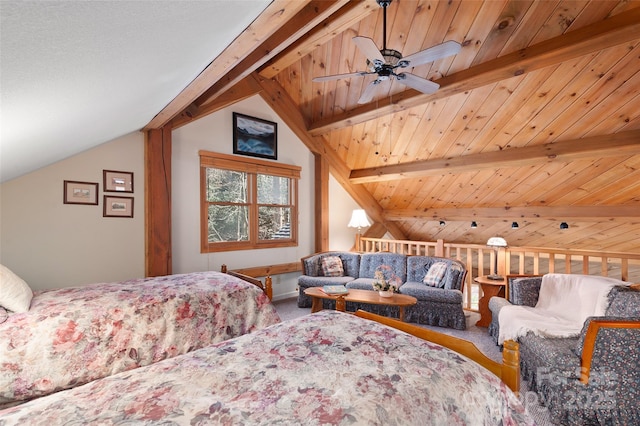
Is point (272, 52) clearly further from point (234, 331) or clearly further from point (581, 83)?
point (581, 83)

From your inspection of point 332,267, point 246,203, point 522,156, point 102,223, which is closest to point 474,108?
point 522,156

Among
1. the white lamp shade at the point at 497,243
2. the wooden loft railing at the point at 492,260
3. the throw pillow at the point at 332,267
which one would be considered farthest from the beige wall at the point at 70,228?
the white lamp shade at the point at 497,243

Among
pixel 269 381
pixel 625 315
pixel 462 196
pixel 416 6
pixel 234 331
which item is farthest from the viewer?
pixel 462 196

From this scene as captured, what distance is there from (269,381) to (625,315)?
8.27 ft

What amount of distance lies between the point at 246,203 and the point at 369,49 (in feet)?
10.2

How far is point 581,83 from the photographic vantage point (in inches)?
131

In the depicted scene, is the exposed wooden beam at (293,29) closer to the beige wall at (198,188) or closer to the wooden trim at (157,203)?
the wooden trim at (157,203)

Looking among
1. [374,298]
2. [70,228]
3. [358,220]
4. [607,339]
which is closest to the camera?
[607,339]

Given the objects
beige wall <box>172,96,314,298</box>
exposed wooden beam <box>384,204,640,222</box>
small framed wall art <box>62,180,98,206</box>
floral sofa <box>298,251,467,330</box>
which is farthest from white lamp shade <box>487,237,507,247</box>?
small framed wall art <box>62,180,98,206</box>

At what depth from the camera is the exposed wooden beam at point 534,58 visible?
103 inches

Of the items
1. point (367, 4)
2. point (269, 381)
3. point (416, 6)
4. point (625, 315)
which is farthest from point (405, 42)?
point (269, 381)

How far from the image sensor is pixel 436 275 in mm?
4184

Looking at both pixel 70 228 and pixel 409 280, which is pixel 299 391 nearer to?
pixel 70 228

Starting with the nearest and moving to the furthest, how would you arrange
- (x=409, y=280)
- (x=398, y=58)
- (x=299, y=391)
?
1. (x=299, y=391)
2. (x=398, y=58)
3. (x=409, y=280)
